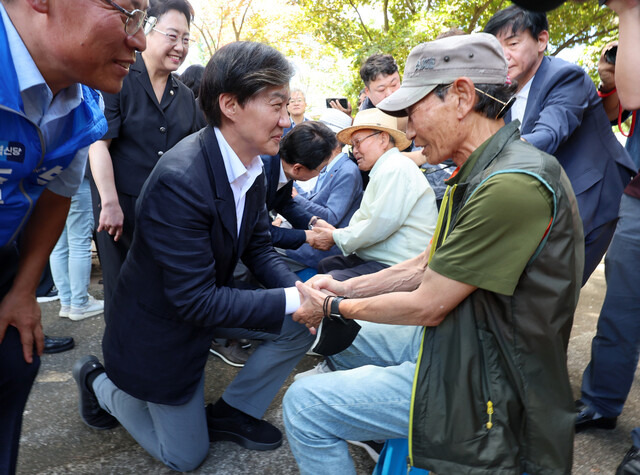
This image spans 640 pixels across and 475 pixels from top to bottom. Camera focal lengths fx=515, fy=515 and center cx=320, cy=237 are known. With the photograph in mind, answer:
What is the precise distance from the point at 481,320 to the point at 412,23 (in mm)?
10554

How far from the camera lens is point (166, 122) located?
3258 millimetres

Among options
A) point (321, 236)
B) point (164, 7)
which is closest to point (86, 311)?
point (321, 236)

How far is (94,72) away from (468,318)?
137cm

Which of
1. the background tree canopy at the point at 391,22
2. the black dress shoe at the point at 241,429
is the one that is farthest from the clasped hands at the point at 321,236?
the background tree canopy at the point at 391,22

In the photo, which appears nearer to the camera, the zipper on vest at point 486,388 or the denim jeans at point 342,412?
the zipper on vest at point 486,388

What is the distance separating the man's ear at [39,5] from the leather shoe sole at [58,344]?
2.88 metres

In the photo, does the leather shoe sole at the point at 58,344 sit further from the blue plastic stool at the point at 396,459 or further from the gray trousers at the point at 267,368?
the blue plastic stool at the point at 396,459

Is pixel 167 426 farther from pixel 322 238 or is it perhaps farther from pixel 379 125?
pixel 379 125

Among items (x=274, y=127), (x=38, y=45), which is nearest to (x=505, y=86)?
(x=274, y=127)

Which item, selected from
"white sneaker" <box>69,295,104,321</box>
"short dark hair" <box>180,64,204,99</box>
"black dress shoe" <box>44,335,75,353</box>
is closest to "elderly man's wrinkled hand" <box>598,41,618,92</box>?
"short dark hair" <box>180,64,204,99</box>

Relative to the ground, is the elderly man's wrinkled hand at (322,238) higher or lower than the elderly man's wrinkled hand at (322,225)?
lower

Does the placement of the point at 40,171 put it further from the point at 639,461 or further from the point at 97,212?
the point at 639,461

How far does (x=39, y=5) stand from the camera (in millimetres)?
1360

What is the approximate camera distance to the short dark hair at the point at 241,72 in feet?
7.28
